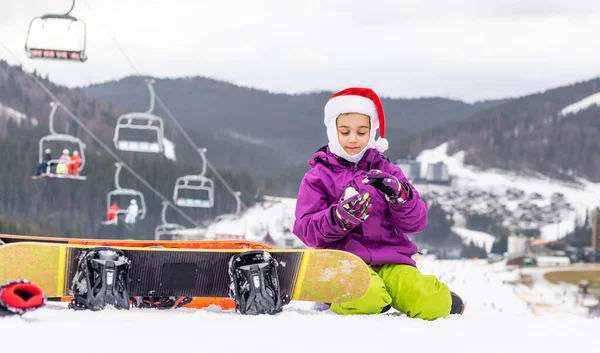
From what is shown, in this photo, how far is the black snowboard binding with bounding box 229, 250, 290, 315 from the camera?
8.46 ft

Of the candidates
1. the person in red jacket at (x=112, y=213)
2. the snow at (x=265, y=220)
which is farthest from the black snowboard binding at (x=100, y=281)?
the snow at (x=265, y=220)

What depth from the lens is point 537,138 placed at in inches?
5778

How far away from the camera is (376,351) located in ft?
6.40

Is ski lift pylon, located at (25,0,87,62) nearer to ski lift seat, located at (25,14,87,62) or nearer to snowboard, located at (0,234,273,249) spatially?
ski lift seat, located at (25,14,87,62)

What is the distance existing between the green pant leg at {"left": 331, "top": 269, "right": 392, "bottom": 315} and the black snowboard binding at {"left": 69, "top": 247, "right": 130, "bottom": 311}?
0.75 m

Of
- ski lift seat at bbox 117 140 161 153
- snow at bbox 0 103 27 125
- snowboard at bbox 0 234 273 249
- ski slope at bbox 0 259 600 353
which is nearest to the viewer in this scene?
ski slope at bbox 0 259 600 353

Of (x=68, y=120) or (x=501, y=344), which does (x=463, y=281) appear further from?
(x=501, y=344)

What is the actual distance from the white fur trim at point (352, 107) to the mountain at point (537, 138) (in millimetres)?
137574

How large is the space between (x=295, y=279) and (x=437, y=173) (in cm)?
12954

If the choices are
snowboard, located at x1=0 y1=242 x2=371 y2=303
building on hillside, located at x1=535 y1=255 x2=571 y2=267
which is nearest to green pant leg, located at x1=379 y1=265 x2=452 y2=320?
snowboard, located at x1=0 y1=242 x2=371 y2=303

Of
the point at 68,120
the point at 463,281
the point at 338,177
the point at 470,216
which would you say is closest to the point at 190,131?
the point at 68,120

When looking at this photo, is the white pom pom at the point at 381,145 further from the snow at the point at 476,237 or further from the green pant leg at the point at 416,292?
the snow at the point at 476,237

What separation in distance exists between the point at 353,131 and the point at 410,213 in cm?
43

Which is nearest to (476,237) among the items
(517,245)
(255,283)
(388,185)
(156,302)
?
(517,245)
